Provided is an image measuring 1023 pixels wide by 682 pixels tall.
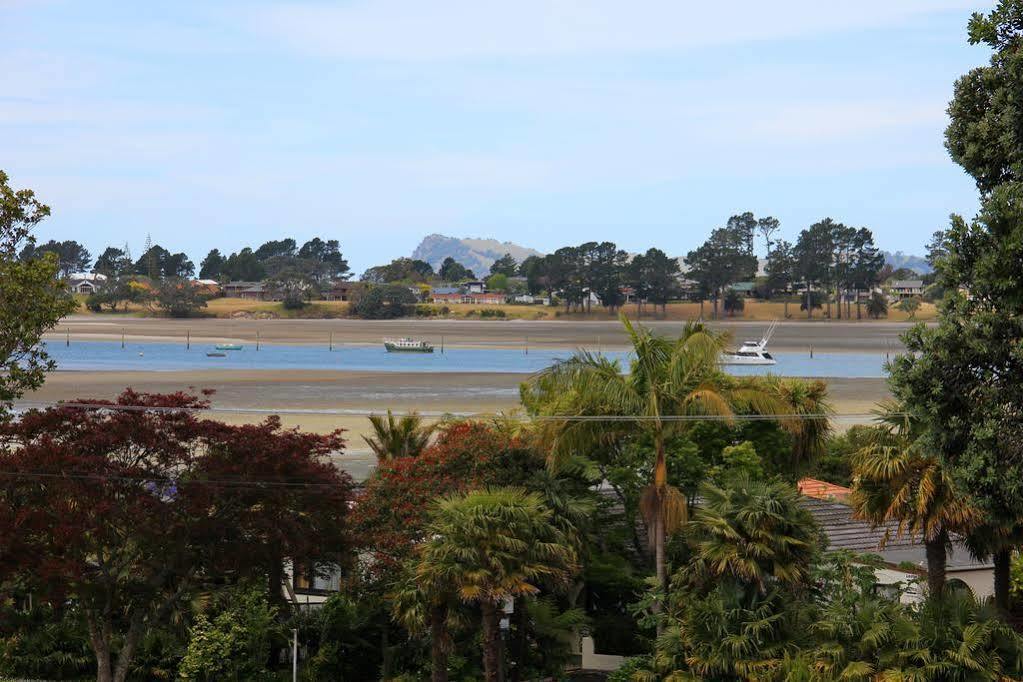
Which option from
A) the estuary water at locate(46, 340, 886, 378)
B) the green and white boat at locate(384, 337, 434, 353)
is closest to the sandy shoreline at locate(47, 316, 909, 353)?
the estuary water at locate(46, 340, 886, 378)

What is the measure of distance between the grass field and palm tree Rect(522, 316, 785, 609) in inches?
4468

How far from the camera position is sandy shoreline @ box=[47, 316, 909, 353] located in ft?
340

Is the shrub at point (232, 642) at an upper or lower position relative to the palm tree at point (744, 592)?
lower

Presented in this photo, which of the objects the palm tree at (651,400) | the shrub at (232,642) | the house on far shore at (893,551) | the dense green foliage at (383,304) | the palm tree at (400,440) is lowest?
the shrub at (232,642)

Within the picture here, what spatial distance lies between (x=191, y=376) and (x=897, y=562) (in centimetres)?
5078

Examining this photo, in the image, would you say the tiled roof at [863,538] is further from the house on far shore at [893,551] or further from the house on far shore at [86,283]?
the house on far shore at [86,283]

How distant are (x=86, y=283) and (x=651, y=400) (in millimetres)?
170869

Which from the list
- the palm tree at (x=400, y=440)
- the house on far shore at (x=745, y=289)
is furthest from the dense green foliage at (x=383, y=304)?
the palm tree at (x=400, y=440)

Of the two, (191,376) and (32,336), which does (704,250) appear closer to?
(191,376)

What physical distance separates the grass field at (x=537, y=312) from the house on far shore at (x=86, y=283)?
27764 mm

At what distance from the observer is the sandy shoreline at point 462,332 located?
10362 cm

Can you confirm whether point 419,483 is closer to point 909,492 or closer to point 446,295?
point 909,492

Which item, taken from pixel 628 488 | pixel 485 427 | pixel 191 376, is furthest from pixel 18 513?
pixel 191 376

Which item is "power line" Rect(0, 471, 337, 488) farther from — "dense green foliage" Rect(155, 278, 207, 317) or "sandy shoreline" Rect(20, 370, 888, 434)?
"dense green foliage" Rect(155, 278, 207, 317)
